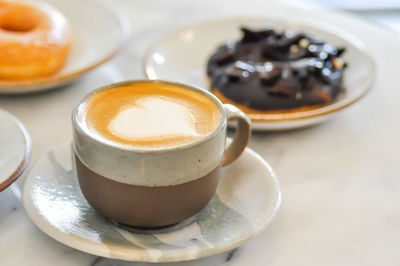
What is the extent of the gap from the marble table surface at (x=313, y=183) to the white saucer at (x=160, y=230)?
0.11 feet

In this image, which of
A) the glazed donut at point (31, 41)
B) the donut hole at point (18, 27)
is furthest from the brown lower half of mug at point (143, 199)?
the donut hole at point (18, 27)

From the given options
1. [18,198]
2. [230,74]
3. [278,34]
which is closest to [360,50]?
[278,34]

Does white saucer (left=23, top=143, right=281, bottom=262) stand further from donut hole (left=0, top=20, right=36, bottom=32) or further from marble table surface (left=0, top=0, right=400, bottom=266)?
donut hole (left=0, top=20, right=36, bottom=32)

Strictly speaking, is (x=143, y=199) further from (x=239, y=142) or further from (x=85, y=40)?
(x=85, y=40)

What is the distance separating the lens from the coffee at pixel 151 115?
60cm

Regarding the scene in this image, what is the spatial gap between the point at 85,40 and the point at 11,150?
1.51 feet

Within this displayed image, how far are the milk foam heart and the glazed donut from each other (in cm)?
36

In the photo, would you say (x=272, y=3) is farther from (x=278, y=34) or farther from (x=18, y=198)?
(x=18, y=198)

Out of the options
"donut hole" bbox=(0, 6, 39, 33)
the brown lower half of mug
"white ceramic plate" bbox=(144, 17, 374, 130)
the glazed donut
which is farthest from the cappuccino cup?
"donut hole" bbox=(0, 6, 39, 33)

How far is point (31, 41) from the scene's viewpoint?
97 centimetres

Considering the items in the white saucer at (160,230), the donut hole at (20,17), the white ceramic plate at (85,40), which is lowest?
the white ceramic plate at (85,40)

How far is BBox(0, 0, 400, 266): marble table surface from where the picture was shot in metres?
0.63

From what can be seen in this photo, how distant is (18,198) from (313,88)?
0.49 metres

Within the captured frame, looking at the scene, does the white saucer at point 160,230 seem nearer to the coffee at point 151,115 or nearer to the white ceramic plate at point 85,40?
the coffee at point 151,115
